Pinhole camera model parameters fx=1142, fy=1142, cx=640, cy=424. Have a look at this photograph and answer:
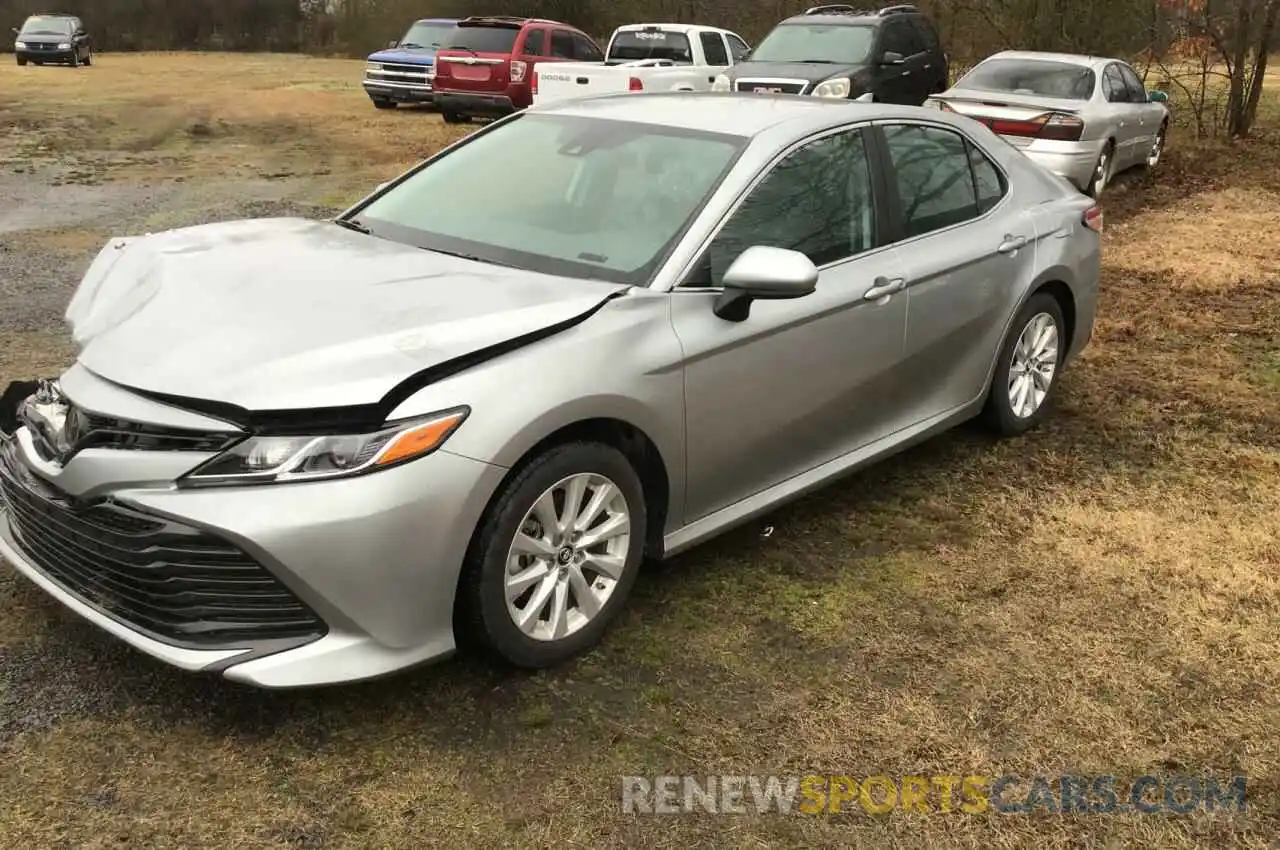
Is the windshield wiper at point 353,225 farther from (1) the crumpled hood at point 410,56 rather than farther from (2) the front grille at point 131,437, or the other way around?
(1) the crumpled hood at point 410,56

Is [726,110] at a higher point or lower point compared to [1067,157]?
higher

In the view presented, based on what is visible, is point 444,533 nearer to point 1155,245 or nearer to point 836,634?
point 836,634

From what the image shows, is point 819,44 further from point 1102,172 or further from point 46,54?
point 46,54

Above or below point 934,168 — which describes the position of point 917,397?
below

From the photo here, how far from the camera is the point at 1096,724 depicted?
10.7ft

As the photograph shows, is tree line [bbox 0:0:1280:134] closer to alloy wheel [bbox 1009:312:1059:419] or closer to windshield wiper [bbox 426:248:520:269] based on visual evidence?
alloy wheel [bbox 1009:312:1059:419]

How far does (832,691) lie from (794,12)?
3141 cm

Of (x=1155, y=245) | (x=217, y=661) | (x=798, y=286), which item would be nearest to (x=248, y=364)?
(x=217, y=661)

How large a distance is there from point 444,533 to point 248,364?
2.16 ft

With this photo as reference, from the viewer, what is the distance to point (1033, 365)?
5.40 meters

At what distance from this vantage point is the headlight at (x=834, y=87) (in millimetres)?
13266

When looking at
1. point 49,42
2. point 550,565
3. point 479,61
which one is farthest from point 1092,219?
point 49,42

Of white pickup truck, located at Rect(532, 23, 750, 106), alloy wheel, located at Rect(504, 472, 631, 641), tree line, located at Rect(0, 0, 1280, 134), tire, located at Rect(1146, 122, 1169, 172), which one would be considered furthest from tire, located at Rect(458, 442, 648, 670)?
tree line, located at Rect(0, 0, 1280, 134)

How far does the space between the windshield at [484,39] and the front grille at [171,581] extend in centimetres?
1646
